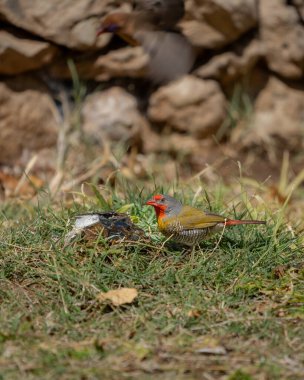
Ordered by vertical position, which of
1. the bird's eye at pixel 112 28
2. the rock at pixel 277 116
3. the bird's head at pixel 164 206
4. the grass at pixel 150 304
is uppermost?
the bird's eye at pixel 112 28

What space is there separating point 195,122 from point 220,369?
4423 millimetres

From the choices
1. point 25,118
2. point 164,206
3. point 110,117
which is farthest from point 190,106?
point 164,206

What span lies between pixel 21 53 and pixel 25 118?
0.65 metres

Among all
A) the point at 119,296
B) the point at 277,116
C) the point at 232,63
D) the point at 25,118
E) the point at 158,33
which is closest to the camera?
the point at 119,296

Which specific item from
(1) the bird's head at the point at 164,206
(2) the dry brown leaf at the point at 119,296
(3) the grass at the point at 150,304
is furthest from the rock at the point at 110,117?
(2) the dry brown leaf at the point at 119,296

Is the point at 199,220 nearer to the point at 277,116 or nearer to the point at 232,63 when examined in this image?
the point at 232,63

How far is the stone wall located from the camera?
666 centimetres

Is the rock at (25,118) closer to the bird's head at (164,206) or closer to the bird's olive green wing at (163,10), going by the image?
the bird's olive green wing at (163,10)

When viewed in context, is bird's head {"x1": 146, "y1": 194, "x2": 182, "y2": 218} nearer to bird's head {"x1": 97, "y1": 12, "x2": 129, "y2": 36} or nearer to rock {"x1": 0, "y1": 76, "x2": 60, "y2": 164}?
bird's head {"x1": 97, "y1": 12, "x2": 129, "y2": 36}

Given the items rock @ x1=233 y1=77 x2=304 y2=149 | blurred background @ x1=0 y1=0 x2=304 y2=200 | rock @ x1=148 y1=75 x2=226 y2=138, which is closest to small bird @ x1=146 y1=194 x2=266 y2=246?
blurred background @ x1=0 y1=0 x2=304 y2=200

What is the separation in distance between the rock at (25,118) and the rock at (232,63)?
1.53 meters

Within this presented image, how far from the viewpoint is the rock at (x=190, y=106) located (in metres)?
7.15

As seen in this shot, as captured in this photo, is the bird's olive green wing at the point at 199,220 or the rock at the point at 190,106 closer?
the bird's olive green wing at the point at 199,220

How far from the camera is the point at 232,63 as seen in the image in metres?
7.21
